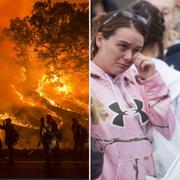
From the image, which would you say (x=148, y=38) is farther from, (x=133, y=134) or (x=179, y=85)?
(x=133, y=134)

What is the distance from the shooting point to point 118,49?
483 centimetres

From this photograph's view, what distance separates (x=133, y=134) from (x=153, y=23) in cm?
118

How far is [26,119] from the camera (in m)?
5.04

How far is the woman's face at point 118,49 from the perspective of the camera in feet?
15.8

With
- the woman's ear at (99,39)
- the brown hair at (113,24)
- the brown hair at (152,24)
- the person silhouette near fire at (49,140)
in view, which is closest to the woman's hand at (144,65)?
the brown hair at (152,24)

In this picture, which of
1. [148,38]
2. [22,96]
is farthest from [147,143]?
[22,96]

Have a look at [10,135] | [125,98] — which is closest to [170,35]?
Answer: [125,98]

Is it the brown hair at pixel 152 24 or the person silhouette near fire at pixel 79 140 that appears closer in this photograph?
the brown hair at pixel 152 24

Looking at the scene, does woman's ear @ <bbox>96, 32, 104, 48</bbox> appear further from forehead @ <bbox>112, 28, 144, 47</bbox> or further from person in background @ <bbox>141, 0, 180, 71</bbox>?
→ person in background @ <bbox>141, 0, 180, 71</bbox>

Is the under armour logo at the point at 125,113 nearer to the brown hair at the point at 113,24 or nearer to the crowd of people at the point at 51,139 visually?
the crowd of people at the point at 51,139

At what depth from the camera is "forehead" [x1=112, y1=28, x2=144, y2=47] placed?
15.8ft

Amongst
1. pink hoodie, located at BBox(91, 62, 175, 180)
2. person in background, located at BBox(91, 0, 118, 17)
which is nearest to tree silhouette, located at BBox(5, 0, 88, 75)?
person in background, located at BBox(91, 0, 118, 17)

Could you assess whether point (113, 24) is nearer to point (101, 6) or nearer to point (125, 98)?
point (101, 6)

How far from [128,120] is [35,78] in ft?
3.70
